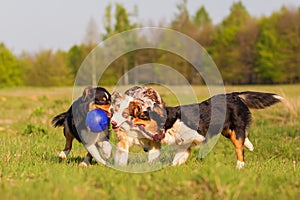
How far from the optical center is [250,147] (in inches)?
307

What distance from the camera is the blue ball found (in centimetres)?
645

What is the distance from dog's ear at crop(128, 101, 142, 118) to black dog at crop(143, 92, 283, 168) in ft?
0.65

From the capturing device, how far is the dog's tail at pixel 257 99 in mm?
7727

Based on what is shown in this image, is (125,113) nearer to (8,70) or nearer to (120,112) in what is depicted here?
(120,112)

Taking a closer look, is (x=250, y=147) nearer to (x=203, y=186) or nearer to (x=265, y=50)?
(x=203, y=186)

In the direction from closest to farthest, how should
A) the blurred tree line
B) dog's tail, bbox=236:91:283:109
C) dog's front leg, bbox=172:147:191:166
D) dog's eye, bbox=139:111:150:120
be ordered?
dog's eye, bbox=139:111:150:120
dog's front leg, bbox=172:147:191:166
dog's tail, bbox=236:91:283:109
the blurred tree line

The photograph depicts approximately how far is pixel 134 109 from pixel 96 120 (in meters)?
0.59

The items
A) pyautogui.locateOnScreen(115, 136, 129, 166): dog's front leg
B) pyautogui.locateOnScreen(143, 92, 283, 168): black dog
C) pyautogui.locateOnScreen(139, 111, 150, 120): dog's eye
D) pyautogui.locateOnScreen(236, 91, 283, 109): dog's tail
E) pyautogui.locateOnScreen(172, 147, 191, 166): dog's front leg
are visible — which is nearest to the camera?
pyautogui.locateOnScreen(115, 136, 129, 166): dog's front leg

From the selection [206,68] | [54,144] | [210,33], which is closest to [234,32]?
[210,33]

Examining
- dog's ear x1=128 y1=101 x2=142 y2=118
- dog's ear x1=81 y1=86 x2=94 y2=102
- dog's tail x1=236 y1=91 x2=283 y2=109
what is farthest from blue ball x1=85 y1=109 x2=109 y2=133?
dog's tail x1=236 y1=91 x2=283 y2=109

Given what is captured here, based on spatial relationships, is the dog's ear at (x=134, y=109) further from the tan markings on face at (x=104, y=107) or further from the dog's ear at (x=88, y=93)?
the dog's ear at (x=88, y=93)

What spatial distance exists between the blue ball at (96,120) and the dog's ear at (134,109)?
0.39 m

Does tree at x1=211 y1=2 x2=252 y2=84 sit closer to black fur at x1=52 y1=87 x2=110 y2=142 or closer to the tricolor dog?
the tricolor dog

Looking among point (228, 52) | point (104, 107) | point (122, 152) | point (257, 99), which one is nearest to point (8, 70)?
point (228, 52)
